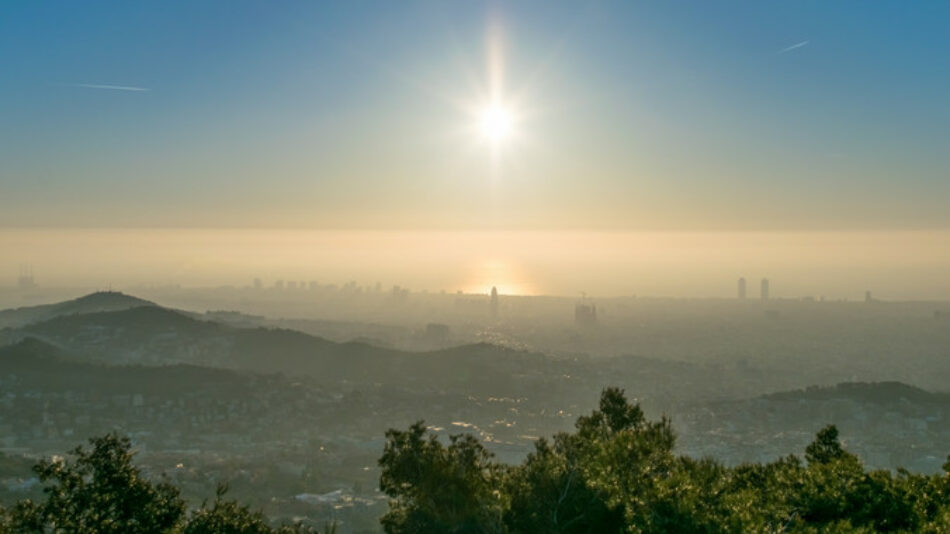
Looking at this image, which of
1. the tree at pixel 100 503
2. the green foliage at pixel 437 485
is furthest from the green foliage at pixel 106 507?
the green foliage at pixel 437 485

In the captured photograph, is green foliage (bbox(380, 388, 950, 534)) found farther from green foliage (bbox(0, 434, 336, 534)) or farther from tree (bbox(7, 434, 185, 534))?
tree (bbox(7, 434, 185, 534))

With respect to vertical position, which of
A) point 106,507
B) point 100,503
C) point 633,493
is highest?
point 633,493

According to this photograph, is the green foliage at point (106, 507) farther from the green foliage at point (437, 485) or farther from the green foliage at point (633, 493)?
the green foliage at point (633, 493)

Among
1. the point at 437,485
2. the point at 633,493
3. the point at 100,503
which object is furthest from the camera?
the point at 437,485

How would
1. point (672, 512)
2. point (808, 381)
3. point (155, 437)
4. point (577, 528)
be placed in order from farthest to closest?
point (808, 381), point (155, 437), point (577, 528), point (672, 512)

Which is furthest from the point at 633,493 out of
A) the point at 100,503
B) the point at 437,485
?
the point at 100,503

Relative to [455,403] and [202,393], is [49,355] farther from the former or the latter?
[455,403]

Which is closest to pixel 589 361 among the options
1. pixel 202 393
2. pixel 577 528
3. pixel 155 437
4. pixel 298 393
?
pixel 298 393

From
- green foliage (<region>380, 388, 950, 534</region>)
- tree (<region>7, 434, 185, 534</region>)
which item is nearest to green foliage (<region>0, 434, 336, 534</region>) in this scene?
tree (<region>7, 434, 185, 534</region>)

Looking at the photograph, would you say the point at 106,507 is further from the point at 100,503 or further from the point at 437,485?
the point at 437,485
